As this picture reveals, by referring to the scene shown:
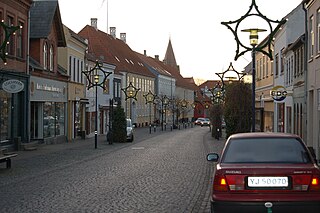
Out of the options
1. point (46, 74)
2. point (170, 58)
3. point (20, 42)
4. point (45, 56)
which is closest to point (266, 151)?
point (20, 42)

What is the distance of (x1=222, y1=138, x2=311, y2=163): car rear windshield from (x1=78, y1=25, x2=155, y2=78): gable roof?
64.5 metres

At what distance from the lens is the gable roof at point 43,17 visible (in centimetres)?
3566

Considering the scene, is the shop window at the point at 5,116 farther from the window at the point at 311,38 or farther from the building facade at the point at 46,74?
the window at the point at 311,38

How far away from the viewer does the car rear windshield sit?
29.8 ft

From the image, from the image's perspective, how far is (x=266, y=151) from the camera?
9.27 metres

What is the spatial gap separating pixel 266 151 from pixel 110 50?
73.4m

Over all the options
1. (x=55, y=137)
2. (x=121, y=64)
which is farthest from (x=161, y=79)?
(x=55, y=137)

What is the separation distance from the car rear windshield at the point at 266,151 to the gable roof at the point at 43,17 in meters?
27.6

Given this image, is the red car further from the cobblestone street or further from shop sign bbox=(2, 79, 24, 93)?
shop sign bbox=(2, 79, 24, 93)

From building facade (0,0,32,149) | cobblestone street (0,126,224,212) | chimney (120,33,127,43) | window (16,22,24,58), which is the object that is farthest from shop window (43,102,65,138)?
chimney (120,33,127,43)

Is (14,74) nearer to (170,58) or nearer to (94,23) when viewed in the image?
(94,23)

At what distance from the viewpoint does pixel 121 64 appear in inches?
3194

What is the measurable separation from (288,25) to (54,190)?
23837mm

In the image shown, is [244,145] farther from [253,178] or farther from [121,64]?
[121,64]
